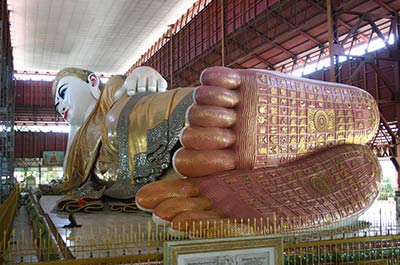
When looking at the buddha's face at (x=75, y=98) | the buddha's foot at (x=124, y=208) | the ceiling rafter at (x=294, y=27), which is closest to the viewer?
the buddha's foot at (x=124, y=208)

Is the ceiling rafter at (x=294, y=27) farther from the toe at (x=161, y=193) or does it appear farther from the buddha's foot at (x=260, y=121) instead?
the toe at (x=161, y=193)

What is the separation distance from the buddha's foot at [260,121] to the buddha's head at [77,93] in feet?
12.7

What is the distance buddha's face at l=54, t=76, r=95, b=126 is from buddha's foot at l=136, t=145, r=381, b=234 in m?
3.97

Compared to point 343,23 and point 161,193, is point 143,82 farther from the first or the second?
point 343,23

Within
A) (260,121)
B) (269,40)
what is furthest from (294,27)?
(260,121)

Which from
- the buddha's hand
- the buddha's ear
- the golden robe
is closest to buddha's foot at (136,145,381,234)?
the golden robe

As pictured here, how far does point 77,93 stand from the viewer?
673 cm

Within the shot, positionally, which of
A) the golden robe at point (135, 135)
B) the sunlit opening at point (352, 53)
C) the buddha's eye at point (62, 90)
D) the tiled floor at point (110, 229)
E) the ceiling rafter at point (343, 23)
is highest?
the ceiling rafter at point (343, 23)

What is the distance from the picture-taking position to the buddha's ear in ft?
22.2

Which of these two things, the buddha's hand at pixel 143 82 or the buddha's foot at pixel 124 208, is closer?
the buddha's foot at pixel 124 208

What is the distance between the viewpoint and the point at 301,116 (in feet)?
11.6

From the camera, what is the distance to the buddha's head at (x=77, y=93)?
6.74 meters

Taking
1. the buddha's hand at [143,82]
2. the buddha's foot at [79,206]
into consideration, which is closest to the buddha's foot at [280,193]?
the buddha's foot at [79,206]

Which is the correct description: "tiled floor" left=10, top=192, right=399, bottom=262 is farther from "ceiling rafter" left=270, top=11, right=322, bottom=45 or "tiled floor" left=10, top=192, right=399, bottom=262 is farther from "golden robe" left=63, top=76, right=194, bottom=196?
"ceiling rafter" left=270, top=11, right=322, bottom=45
